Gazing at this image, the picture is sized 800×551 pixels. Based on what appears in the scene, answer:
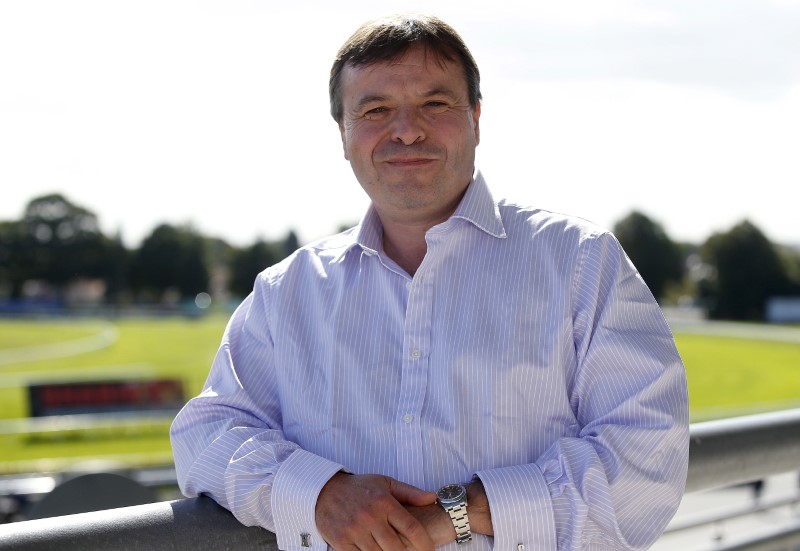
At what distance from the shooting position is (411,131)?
1.63 meters

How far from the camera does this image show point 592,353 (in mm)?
1487

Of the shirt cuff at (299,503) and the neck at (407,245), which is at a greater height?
the neck at (407,245)

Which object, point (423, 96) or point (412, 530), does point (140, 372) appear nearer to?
point (423, 96)

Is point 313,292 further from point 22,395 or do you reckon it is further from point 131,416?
point 22,395

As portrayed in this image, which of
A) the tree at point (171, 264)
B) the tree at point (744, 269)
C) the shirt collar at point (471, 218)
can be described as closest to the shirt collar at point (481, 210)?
the shirt collar at point (471, 218)

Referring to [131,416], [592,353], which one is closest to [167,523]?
[592,353]

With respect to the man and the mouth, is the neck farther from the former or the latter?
the mouth

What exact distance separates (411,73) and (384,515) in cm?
80

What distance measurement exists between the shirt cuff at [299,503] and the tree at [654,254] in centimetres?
4120

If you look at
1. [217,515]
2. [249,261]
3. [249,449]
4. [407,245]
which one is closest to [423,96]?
[407,245]

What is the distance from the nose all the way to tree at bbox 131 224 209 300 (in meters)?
58.0

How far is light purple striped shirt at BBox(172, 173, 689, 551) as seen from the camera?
144cm

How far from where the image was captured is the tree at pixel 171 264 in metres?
58.4

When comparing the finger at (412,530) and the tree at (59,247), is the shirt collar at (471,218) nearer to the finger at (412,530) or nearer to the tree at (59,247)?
the finger at (412,530)
